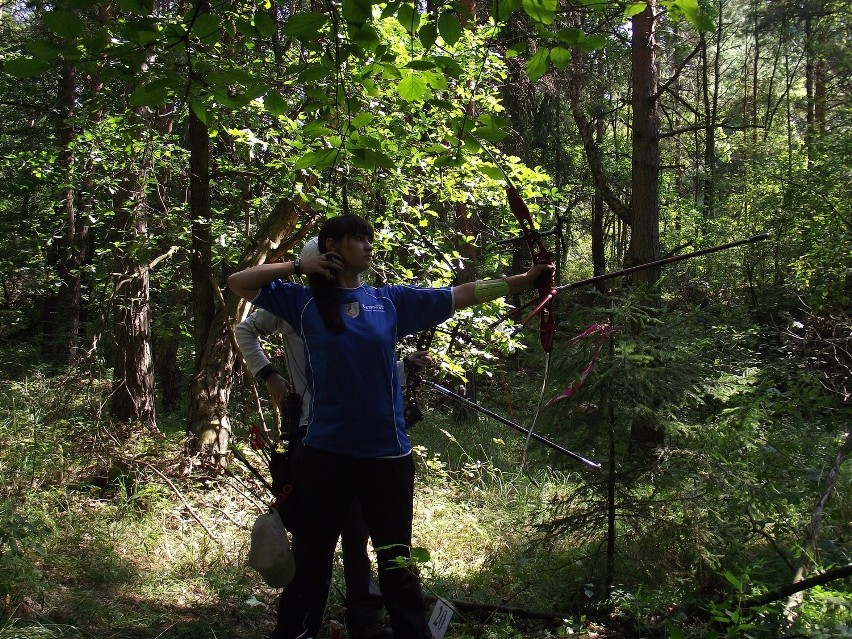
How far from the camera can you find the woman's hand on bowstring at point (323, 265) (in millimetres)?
3047

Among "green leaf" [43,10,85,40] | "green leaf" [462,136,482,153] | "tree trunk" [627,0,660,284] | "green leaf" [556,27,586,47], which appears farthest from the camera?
"tree trunk" [627,0,660,284]

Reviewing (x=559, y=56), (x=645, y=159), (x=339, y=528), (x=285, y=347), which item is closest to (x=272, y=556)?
(x=339, y=528)

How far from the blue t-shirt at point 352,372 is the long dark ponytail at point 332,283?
34 millimetres

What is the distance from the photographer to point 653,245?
6.23m

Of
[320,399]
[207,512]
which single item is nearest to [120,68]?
[320,399]

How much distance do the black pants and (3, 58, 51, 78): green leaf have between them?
1736 millimetres

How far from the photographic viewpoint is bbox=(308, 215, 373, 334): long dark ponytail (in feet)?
9.80

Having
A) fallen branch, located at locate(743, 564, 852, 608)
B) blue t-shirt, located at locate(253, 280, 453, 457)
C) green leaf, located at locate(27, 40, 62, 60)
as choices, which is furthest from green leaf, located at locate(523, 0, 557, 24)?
fallen branch, located at locate(743, 564, 852, 608)

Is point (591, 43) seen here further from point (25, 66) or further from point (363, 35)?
point (25, 66)

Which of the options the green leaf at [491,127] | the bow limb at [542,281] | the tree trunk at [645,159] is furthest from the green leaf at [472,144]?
the tree trunk at [645,159]

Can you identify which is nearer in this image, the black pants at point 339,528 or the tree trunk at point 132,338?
the black pants at point 339,528

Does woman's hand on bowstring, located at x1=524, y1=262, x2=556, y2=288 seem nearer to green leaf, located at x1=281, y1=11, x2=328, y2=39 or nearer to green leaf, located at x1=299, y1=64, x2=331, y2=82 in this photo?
green leaf, located at x1=299, y1=64, x2=331, y2=82

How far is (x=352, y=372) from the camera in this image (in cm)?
294

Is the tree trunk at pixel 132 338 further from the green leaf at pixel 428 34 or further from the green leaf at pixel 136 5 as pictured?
the green leaf at pixel 428 34
